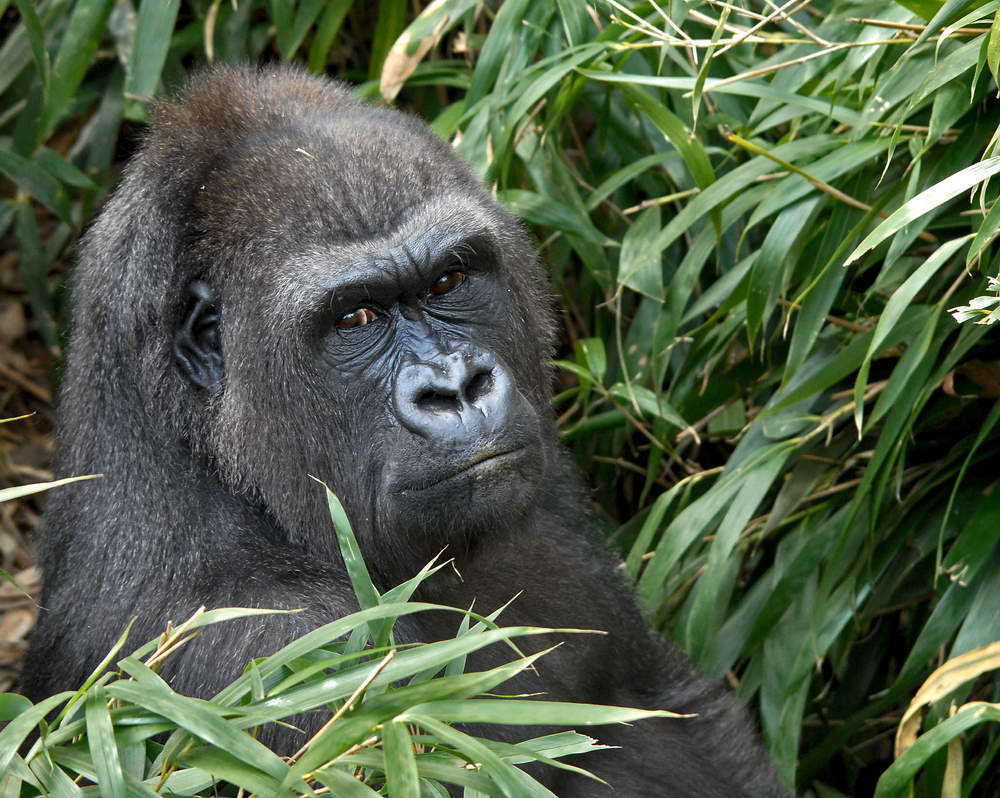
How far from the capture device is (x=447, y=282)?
2.94m

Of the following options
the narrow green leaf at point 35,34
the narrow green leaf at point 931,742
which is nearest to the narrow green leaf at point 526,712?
the narrow green leaf at point 931,742

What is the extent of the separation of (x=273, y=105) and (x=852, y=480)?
1863mm

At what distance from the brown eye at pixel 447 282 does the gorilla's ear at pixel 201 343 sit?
0.48 meters

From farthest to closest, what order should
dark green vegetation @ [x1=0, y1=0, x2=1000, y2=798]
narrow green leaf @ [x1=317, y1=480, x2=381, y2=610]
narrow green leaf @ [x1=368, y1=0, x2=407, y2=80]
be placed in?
1. narrow green leaf @ [x1=368, y1=0, x2=407, y2=80]
2. dark green vegetation @ [x1=0, y1=0, x2=1000, y2=798]
3. narrow green leaf @ [x1=317, y1=480, x2=381, y2=610]

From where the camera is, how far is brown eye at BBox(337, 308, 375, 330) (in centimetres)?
284

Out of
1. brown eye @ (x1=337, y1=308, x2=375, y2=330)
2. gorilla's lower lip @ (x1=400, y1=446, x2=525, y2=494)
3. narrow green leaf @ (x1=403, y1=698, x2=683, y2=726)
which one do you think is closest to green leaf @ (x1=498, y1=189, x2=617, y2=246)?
brown eye @ (x1=337, y1=308, x2=375, y2=330)

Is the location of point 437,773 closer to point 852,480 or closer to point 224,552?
point 224,552

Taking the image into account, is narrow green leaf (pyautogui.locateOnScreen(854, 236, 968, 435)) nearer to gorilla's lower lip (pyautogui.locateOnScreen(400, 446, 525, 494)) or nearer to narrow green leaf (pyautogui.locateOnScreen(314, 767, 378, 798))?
gorilla's lower lip (pyautogui.locateOnScreen(400, 446, 525, 494))

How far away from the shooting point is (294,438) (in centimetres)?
284

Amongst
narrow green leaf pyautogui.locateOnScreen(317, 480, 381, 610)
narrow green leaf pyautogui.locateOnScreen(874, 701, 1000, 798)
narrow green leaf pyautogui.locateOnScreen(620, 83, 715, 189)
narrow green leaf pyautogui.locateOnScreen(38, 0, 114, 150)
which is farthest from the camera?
narrow green leaf pyautogui.locateOnScreen(38, 0, 114, 150)

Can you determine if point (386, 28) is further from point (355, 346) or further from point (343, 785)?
point (343, 785)

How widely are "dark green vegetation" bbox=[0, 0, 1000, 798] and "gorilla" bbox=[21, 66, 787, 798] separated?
72 cm

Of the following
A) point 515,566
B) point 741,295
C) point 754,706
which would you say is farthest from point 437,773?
point 754,706

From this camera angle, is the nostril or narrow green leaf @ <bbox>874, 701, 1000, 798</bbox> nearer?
narrow green leaf @ <bbox>874, 701, 1000, 798</bbox>
